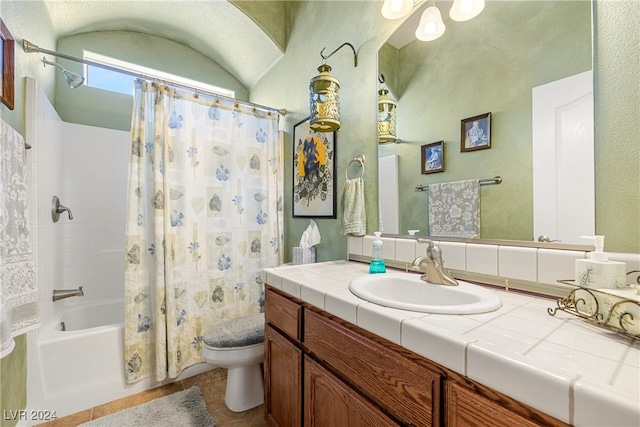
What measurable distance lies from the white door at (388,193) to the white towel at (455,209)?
0.65ft

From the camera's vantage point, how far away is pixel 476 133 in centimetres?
104

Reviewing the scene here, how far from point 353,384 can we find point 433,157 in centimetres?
94

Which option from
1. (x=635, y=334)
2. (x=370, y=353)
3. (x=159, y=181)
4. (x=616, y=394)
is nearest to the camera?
(x=616, y=394)

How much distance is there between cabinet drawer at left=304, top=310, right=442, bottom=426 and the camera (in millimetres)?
595

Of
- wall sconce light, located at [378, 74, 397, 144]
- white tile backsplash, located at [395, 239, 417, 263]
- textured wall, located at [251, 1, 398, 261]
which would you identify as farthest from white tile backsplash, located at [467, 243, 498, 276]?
wall sconce light, located at [378, 74, 397, 144]

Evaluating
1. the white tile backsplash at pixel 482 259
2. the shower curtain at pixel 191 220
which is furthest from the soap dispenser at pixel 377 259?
the shower curtain at pixel 191 220

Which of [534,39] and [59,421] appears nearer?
[534,39]

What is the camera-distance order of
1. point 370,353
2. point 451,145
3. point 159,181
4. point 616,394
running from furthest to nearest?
point 159,181 < point 451,145 < point 370,353 < point 616,394

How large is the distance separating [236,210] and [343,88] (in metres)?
1.12

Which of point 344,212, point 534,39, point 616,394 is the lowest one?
point 616,394

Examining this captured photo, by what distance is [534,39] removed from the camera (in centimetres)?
90

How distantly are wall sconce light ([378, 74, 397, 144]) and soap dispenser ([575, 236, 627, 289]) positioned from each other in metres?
0.88

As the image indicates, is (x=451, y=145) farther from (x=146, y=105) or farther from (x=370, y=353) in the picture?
(x=146, y=105)

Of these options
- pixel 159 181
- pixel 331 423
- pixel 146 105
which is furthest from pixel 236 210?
pixel 331 423
